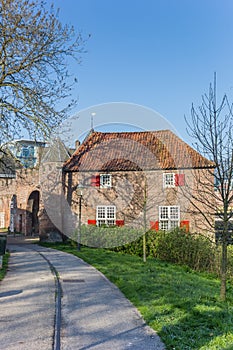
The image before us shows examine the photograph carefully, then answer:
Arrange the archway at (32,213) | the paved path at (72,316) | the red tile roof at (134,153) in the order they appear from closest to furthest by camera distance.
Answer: the paved path at (72,316) → the red tile roof at (134,153) → the archway at (32,213)

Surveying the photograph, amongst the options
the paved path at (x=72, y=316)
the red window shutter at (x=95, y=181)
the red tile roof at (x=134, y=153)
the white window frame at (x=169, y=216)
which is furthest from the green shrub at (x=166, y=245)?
the paved path at (x=72, y=316)

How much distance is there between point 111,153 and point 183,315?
20533 millimetres

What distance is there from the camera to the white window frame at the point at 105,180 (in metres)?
24.7

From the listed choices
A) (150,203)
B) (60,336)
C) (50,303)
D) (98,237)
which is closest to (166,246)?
(98,237)

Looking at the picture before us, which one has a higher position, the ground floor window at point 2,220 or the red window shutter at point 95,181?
the red window shutter at point 95,181

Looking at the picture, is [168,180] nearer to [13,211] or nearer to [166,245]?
[166,245]

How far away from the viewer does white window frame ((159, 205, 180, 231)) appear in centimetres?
2350

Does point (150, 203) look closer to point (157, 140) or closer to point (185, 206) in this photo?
point (185, 206)

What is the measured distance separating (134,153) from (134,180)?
94.2 inches

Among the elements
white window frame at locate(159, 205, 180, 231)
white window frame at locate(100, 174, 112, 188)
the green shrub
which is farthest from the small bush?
white window frame at locate(100, 174, 112, 188)

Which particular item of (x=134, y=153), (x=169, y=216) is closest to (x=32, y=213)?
(x=134, y=153)

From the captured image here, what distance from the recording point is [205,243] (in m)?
14.9

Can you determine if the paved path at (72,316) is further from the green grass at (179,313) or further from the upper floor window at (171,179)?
the upper floor window at (171,179)

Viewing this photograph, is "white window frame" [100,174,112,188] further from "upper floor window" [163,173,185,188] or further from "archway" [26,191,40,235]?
"archway" [26,191,40,235]
